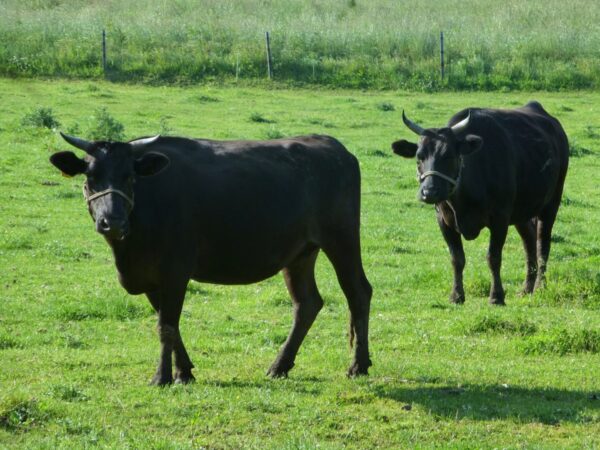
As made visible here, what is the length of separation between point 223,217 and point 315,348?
2.17 m

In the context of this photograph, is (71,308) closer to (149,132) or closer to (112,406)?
(112,406)

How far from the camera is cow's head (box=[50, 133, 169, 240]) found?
923 centimetres

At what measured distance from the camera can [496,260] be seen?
14258 millimetres

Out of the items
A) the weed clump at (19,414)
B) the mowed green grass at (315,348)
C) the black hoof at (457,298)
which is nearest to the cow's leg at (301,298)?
the mowed green grass at (315,348)

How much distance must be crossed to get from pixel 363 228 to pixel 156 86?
1751cm

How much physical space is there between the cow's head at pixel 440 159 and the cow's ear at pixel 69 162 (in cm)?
487

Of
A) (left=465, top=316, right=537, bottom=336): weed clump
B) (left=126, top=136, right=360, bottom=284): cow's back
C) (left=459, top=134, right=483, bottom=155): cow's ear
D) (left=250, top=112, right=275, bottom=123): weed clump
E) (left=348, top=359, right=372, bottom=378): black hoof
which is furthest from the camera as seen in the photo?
(left=250, top=112, right=275, bottom=123): weed clump

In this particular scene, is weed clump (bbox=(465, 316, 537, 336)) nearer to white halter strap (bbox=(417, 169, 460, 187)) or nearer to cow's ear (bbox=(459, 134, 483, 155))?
white halter strap (bbox=(417, 169, 460, 187))

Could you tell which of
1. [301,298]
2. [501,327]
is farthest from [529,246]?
[301,298]

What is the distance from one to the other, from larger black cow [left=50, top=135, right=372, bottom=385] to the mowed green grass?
635mm

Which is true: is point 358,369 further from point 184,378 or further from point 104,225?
point 104,225

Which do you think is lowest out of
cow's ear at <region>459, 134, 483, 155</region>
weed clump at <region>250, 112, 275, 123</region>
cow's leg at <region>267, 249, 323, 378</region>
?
weed clump at <region>250, 112, 275, 123</region>

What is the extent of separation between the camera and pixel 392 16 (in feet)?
159

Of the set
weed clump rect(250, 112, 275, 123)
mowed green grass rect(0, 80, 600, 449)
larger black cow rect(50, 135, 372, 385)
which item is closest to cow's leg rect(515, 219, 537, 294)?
mowed green grass rect(0, 80, 600, 449)
